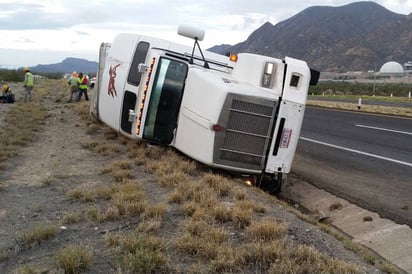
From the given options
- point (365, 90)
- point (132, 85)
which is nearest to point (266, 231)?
point (132, 85)

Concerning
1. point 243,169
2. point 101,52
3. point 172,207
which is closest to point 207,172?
point 243,169

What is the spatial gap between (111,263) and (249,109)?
3871mm

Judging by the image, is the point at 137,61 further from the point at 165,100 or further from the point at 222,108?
the point at 222,108

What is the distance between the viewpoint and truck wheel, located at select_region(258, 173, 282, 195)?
799 centimetres

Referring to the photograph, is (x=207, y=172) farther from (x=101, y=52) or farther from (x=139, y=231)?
(x=101, y=52)

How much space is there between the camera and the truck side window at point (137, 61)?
9.46 m

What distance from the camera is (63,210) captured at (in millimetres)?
6004

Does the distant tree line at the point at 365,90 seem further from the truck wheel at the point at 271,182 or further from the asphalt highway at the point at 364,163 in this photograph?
the truck wheel at the point at 271,182

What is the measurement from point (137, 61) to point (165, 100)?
5.14 feet

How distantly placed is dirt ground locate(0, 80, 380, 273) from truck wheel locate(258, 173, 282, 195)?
0.53 m

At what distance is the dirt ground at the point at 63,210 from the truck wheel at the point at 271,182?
0.53 m

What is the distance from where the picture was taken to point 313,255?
4.52m

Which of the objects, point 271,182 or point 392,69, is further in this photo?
point 392,69

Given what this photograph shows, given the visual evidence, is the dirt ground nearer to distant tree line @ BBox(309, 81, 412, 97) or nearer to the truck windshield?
the truck windshield
